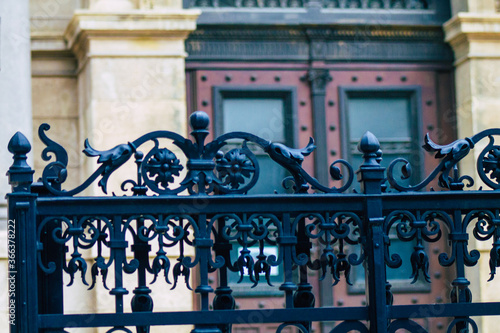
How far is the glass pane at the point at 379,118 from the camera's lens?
8047mm

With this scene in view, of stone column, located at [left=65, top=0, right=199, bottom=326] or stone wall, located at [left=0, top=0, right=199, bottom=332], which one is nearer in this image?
stone wall, located at [left=0, top=0, right=199, bottom=332]

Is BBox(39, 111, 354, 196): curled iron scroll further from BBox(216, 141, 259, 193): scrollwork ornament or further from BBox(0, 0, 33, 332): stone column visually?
BBox(0, 0, 33, 332): stone column

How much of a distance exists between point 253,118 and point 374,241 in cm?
398

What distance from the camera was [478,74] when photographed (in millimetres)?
7852

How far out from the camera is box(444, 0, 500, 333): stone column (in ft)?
25.4

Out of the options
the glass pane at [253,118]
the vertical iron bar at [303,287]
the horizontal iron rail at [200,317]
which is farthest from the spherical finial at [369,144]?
the glass pane at [253,118]

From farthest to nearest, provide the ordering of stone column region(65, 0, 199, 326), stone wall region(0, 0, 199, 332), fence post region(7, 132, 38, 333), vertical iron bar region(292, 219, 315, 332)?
stone column region(65, 0, 199, 326) → stone wall region(0, 0, 199, 332) → vertical iron bar region(292, 219, 315, 332) → fence post region(7, 132, 38, 333)

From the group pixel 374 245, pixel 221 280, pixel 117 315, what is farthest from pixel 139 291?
pixel 374 245

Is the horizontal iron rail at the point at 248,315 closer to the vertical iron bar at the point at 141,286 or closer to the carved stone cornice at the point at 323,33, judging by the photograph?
the vertical iron bar at the point at 141,286

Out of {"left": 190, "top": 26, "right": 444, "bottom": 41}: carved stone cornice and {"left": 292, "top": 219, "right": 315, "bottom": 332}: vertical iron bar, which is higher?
{"left": 190, "top": 26, "right": 444, "bottom": 41}: carved stone cornice

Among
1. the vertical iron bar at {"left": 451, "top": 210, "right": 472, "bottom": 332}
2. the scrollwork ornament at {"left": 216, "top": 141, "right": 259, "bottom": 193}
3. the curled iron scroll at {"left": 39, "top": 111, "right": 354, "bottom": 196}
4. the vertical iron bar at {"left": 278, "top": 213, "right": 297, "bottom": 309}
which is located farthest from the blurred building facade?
the vertical iron bar at {"left": 451, "top": 210, "right": 472, "bottom": 332}

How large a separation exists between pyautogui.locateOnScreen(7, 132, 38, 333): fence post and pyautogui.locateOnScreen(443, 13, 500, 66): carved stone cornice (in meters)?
5.05

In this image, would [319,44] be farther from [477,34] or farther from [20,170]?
[20,170]

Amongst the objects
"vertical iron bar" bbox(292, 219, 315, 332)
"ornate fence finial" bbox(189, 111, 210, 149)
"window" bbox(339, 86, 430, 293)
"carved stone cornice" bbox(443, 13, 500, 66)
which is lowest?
"vertical iron bar" bbox(292, 219, 315, 332)
